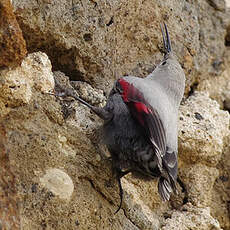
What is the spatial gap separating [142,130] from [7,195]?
2.70 ft

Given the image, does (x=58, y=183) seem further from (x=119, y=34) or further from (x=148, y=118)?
(x=119, y=34)

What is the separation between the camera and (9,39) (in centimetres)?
225

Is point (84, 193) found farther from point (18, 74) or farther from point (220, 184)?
point (220, 184)

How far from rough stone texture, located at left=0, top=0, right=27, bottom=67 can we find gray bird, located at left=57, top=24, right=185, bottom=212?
0.49 meters

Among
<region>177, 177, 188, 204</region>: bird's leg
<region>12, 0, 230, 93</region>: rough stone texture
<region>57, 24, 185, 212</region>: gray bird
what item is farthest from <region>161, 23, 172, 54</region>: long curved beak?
<region>177, 177, 188, 204</region>: bird's leg

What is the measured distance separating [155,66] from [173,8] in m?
0.38

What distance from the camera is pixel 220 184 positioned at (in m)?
3.17

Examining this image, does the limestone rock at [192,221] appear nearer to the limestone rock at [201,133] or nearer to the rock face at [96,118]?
the rock face at [96,118]

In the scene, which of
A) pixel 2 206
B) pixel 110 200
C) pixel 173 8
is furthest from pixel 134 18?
pixel 2 206

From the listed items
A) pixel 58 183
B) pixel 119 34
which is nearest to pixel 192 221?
pixel 58 183

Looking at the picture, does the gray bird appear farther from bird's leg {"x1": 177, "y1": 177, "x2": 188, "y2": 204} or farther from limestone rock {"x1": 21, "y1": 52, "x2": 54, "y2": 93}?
bird's leg {"x1": 177, "y1": 177, "x2": 188, "y2": 204}

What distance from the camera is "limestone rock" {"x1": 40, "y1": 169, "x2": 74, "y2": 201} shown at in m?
2.28

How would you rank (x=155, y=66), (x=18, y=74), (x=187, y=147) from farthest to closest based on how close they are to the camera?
(x=155, y=66) < (x=187, y=147) < (x=18, y=74)

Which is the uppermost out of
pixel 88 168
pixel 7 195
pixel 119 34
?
pixel 119 34
